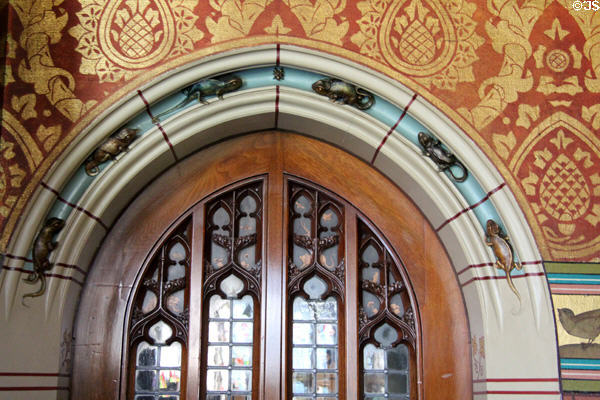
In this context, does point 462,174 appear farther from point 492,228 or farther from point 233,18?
point 233,18

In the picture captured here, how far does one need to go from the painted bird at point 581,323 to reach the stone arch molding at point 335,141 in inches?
2.8

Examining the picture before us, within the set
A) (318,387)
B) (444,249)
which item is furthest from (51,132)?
(444,249)

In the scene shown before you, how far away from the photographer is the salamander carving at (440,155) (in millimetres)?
3510

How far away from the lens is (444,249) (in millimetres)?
3664

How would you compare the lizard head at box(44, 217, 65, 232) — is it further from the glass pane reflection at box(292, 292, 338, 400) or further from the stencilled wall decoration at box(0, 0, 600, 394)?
the glass pane reflection at box(292, 292, 338, 400)

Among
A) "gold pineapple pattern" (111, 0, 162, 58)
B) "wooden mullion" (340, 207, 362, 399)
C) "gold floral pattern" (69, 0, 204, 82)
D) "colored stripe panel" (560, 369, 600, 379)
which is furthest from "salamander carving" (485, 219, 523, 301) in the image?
"gold pineapple pattern" (111, 0, 162, 58)

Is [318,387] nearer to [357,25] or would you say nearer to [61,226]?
[61,226]

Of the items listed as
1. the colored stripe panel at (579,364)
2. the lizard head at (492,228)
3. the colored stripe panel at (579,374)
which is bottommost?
the colored stripe panel at (579,374)

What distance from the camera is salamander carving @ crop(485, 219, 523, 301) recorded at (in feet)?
11.1

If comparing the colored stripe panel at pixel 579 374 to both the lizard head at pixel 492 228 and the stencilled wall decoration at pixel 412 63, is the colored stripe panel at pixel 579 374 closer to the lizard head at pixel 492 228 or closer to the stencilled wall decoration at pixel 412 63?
the stencilled wall decoration at pixel 412 63

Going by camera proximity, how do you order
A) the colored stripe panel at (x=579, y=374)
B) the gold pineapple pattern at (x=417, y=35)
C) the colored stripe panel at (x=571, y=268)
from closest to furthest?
the colored stripe panel at (x=579, y=374), the colored stripe panel at (x=571, y=268), the gold pineapple pattern at (x=417, y=35)

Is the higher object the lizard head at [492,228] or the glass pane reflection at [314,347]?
the lizard head at [492,228]

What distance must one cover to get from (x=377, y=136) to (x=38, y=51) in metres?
1.60

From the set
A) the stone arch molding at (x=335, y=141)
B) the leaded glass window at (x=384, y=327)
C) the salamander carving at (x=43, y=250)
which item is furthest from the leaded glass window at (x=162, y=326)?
the leaded glass window at (x=384, y=327)
